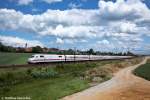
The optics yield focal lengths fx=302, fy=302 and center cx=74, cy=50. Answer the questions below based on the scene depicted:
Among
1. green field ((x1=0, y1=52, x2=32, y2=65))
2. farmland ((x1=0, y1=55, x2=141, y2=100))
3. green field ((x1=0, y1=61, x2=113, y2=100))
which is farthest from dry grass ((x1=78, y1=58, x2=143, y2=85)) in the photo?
green field ((x1=0, y1=52, x2=32, y2=65))

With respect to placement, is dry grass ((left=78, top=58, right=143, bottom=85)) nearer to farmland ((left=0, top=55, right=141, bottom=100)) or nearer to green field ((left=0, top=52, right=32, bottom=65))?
farmland ((left=0, top=55, right=141, bottom=100))

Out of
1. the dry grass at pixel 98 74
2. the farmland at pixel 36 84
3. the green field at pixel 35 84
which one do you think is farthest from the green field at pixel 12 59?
the green field at pixel 35 84

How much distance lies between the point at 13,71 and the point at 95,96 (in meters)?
17.0

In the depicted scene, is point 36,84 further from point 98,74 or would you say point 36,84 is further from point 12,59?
point 12,59

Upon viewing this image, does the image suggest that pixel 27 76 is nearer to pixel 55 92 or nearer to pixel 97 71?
pixel 55 92

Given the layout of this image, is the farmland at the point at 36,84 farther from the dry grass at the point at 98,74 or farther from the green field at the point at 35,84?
the dry grass at the point at 98,74

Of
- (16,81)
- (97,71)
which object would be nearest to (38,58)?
(97,71)

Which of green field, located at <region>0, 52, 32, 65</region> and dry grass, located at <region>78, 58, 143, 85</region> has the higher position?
green field, located at <region>0, 52, 32, 65</region>

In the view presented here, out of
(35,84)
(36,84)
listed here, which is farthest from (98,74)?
(35,84)

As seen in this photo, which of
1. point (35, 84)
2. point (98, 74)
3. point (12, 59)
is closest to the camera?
point (35, 84)

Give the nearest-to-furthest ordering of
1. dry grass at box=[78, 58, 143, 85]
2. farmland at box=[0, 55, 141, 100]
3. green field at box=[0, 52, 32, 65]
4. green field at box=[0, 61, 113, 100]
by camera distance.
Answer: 1. green field at box=[0, 61, 113, 100]
2. farmland at box=[0, 55, 141, 100]
3. dry grass at box=[78, 58, 143, 85]
4. green field at box=[0, 52, 32, 65]

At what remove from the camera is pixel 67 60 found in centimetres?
9000

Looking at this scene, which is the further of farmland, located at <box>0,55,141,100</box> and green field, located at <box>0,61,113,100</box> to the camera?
farmland, located at <box>0,55,141,100</box>

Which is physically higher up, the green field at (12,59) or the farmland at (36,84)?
the green field at (12,59)
